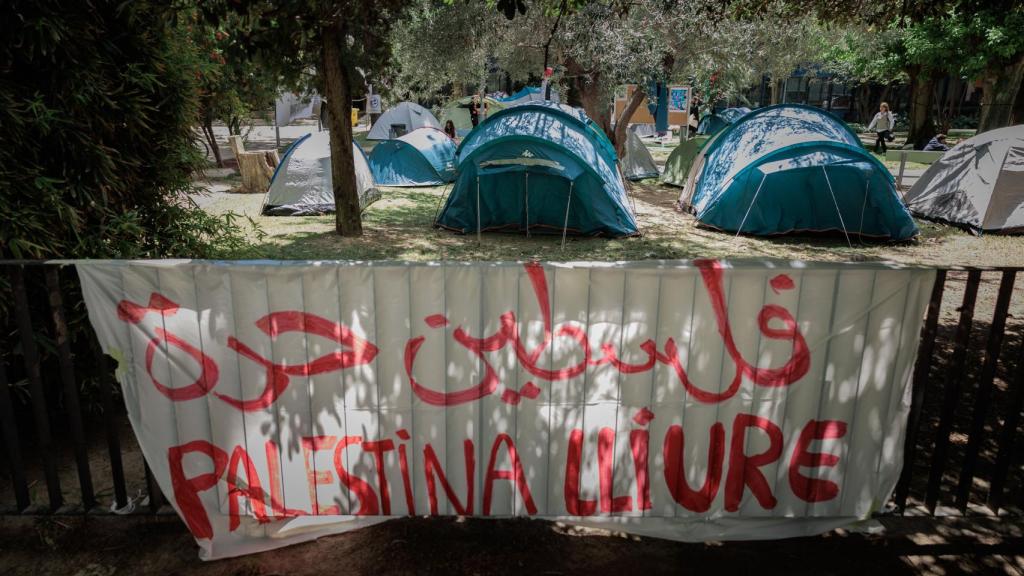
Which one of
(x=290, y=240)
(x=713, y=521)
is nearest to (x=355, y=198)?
(x=290, y=240)

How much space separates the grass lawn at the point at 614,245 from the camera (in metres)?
9.21

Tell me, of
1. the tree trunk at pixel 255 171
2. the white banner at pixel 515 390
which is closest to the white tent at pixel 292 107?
the tree trunk at pixel 255 171

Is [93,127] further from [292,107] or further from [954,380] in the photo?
[292,107]

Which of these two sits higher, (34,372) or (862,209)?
(862,209)

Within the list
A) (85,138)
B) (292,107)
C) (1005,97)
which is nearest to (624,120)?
(1005,97)

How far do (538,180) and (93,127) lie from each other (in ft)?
24.5

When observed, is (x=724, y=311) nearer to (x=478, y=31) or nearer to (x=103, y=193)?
(x=103, y=193)

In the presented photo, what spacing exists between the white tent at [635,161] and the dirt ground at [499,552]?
1442 cm

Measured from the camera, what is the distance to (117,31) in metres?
3.82

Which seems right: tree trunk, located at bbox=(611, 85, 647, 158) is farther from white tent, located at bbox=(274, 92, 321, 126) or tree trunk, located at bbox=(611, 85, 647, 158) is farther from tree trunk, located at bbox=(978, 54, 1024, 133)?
white tent, located at bbox=(274, 92, 321, 126)

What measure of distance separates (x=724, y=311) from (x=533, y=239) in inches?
312

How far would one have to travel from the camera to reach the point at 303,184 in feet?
39.8

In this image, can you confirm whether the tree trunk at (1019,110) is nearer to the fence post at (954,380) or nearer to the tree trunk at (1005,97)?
the tree trunk at (1005,97)

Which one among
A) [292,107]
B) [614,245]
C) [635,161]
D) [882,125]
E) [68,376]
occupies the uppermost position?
[292,107]
